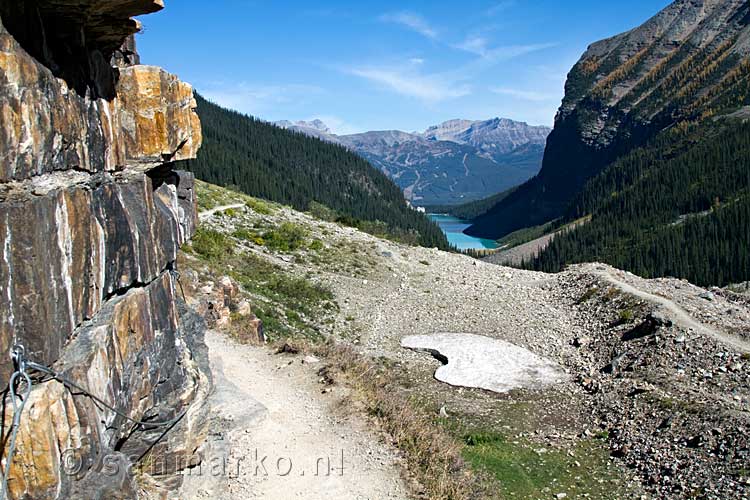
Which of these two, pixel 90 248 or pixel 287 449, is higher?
pixel 90 248

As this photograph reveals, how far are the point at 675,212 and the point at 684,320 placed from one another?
294ft

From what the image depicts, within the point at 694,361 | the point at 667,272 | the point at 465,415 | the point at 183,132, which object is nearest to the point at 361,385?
the point at 465,415

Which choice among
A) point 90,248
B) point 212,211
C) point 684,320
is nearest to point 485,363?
point 684,320

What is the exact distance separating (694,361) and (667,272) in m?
61.6

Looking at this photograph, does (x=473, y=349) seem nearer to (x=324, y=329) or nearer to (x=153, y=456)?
(x=324, y=329)

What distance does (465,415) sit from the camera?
20672mm

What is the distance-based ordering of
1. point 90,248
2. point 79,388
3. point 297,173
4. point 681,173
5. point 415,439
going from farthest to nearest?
1. point 681,173
2. point 297,173
3. point 415,439
4. point 90,248
5. point 79,388

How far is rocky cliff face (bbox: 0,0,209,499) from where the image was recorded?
18.0 feet

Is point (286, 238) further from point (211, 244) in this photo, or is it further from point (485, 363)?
point (485, 363)

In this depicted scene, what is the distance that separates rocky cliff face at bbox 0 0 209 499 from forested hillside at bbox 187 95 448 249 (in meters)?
70.5

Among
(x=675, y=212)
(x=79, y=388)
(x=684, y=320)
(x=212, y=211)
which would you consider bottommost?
(x=684, y=320)

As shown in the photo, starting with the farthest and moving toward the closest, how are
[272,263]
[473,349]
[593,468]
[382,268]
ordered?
1. [382,268]
2. [272,263]
3. [473,349]
4. [593,468]

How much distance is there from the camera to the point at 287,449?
12031mm

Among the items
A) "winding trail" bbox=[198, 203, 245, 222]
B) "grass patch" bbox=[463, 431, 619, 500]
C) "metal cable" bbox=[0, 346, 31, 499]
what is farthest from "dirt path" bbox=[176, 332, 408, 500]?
"winding trail" bbox=[198, 203, 245, 222]
